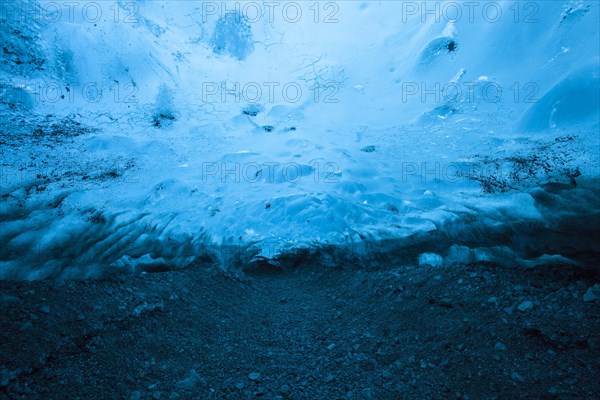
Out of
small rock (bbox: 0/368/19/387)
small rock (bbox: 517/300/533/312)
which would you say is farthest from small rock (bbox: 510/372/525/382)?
small rock (bbox: 0/368/19/387)

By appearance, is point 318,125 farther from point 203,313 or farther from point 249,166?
point 203,313

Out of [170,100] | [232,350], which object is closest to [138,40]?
[170,100]

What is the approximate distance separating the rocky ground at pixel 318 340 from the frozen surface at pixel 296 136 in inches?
36.4

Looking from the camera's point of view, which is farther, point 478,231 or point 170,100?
point 170,100

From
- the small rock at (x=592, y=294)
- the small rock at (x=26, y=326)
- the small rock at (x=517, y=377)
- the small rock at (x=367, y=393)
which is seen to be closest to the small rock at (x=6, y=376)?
the small rock at (x=26, y=326)

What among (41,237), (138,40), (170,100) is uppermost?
(138,40)

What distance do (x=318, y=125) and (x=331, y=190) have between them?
148 inches

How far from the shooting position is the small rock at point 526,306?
2926 millimetres

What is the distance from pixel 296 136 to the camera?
358 inches

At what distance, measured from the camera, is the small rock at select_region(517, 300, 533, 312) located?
115 inches

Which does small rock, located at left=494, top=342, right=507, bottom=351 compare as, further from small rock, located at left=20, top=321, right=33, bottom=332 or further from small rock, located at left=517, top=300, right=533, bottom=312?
small rock, located at left=20, top=321, right=33, bottom=332

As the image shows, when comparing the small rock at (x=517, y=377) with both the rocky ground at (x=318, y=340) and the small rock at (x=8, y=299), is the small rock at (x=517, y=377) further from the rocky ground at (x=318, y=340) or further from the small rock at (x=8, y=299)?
the small rock at (x=8, y=299)

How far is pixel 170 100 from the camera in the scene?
10430 millimetres

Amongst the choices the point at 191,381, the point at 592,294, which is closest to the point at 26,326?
the point at 191,381
